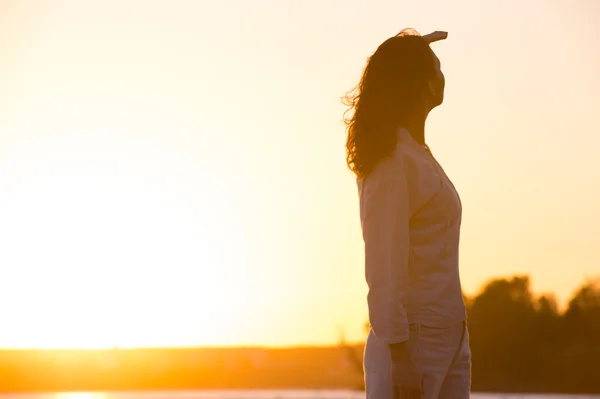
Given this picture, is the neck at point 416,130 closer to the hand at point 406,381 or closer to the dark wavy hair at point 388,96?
the dark wavy hair at point 388,96

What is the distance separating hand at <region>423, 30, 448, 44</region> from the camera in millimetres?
4227

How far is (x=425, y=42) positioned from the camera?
4.14 m

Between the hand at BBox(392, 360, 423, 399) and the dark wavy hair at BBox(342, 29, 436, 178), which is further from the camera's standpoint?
the dark wavy hair at BBox(342, 29, 436, 178)

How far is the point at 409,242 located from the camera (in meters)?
3.85

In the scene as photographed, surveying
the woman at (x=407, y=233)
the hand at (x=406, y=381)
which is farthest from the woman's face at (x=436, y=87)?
the hand at (x=406, y=381)

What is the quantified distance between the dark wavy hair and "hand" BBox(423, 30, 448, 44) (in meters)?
0.10

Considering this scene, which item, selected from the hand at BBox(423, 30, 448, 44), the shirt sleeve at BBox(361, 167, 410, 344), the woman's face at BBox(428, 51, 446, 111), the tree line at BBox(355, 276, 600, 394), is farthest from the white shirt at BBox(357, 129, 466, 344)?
the tree line at BBox(355, 276, 600, 394)

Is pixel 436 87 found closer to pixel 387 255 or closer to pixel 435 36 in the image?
pixel 435 36

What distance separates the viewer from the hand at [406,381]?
12.0 feet

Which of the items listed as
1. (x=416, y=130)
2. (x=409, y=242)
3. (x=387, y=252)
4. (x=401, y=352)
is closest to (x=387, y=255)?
(x=387, y=252)

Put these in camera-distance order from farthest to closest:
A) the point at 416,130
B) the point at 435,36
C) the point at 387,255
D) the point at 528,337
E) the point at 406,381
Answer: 1. the point at 528,337
2. the point at 435,36
3. the point at 416,130
4. the point at 387,255
5. the point at 406,381

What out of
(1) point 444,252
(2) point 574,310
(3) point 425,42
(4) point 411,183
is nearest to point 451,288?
(1) point 444,252

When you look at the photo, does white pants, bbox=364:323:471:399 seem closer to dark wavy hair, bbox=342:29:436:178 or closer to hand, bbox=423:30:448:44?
dark wavy hair, bbox=342:29:436:178

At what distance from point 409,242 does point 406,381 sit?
51 cm
